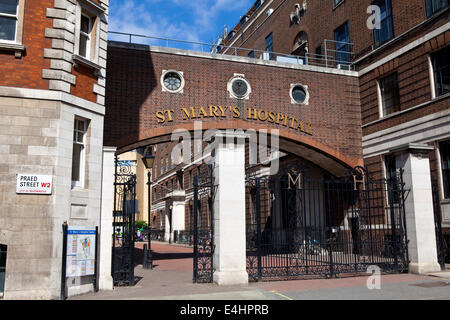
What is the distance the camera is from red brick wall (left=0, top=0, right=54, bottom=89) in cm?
1133

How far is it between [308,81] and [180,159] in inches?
1101

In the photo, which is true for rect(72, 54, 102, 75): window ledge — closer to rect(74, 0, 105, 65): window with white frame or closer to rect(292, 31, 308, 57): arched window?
rect(74, 0, 105, 65): window with white frame

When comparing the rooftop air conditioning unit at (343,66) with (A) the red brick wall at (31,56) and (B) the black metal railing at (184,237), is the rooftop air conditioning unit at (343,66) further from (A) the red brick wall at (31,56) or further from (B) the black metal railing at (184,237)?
(B) the black metal railing at (184,237)

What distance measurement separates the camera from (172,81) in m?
19.6

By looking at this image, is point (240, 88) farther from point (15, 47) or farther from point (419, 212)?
point (15, 47)

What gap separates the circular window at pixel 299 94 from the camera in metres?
21.7

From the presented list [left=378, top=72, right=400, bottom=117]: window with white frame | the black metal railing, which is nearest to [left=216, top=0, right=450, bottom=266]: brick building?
[left=378, top=72, right=400, bottom=117]: window with white frame

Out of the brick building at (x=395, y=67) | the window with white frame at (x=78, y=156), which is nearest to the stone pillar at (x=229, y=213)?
the window with white frame at (x=78, y=156)

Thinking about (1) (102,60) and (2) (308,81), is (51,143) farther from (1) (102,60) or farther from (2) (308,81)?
(2) (308,81)

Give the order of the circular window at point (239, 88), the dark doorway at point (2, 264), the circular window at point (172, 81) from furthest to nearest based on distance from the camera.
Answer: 1. the circular window at point (239, 88)
2. the circular window at point (172, 81)
3. the dark doorway at point (2, 264)

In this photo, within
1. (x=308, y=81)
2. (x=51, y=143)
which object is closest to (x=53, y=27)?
(x=51, y=143)

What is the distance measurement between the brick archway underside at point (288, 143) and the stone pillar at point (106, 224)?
16.9 ft

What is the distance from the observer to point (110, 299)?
34.6ft

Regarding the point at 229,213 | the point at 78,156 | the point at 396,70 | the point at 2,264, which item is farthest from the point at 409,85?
the point at 2,264
